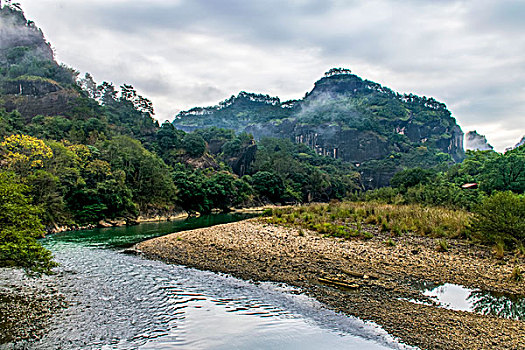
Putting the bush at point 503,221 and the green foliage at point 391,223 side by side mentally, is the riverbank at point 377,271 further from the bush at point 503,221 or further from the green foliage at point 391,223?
the green foliage at point 391,223

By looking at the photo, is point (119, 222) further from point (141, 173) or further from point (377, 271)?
point (377, 271)

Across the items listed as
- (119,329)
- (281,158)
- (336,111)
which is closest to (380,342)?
(119,329)

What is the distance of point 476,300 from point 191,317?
8.31 m

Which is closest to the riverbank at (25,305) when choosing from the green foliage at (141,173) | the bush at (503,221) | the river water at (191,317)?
the river water at (191,317)

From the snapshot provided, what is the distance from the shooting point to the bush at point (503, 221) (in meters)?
14.7

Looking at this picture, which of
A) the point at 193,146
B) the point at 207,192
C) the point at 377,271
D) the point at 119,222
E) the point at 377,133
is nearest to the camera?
the point at 377,271

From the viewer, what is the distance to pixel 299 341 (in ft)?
25.7

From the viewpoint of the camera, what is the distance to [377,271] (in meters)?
12.5

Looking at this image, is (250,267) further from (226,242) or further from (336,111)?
(336,111)

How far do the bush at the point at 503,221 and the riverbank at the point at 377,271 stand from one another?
3.37 feet

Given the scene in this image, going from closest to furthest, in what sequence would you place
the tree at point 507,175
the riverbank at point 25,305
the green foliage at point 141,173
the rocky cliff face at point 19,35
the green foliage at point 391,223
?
the riverbank at point 25,305 → the green foliage at point 391,223 → the tree at point 507,175 → the green foliage at point 141,173 → the rocky cliff face at point 19,35

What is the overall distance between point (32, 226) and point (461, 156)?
228839mm

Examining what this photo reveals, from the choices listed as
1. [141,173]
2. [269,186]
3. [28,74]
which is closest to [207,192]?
[141,173]

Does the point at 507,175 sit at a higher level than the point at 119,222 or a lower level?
higher
